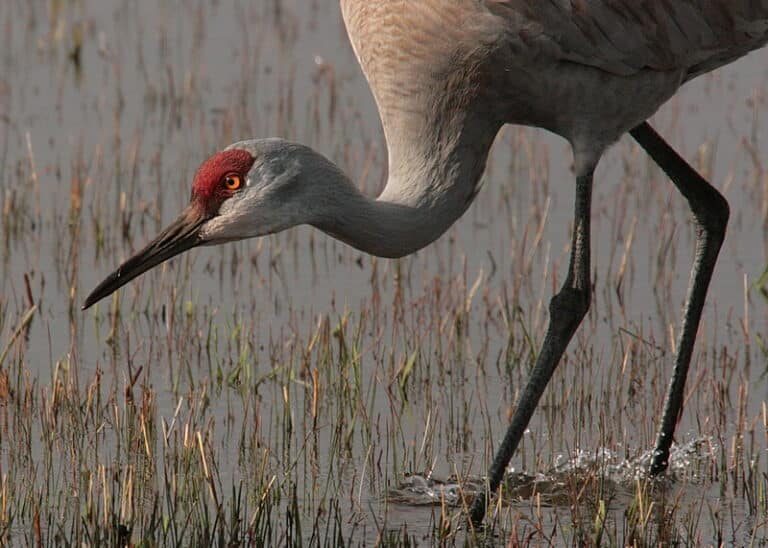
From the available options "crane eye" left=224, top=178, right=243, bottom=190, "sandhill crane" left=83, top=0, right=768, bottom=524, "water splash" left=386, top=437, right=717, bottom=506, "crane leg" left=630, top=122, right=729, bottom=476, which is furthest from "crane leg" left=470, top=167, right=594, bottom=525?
"crane eye" left=224, top=178, right=243, bottom=190

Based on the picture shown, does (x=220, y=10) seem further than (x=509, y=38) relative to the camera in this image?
Yes

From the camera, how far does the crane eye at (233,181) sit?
20.9ft

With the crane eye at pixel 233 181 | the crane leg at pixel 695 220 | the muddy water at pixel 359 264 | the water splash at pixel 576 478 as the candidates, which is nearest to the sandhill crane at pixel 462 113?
the crane eye at pixel 233 181

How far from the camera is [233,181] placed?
6367mm

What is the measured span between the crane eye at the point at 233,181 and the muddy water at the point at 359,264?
1031 millimetres

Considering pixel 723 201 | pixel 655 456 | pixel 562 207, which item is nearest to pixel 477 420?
pixel 655 456

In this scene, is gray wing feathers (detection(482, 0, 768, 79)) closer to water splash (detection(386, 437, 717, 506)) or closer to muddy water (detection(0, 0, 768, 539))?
muddy water (detection(0, 0, 768, 539))

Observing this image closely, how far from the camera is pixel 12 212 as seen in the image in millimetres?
9516

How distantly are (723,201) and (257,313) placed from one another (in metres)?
2.35

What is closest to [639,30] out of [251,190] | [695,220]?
[695,220]

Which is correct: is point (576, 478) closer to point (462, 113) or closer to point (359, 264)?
point (462, 113)

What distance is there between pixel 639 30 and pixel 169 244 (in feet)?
6.34

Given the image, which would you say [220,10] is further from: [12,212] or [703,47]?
[703,47]

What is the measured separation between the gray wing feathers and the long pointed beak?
1302 millimetres
